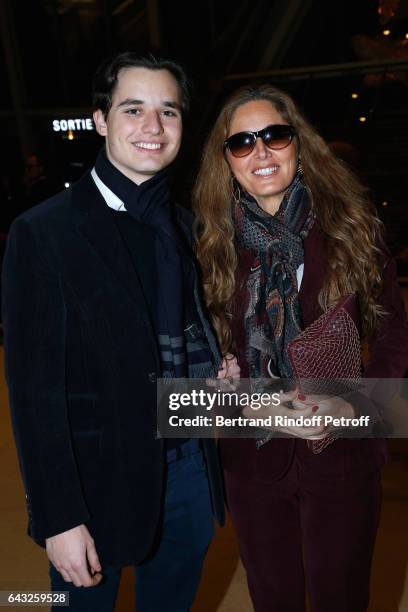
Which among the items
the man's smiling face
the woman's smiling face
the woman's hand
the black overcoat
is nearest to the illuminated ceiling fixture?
the woman's smiling face

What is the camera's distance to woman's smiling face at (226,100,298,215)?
1.82m

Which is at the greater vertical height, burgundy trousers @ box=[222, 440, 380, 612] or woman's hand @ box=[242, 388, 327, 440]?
woman's hand @ box=[242, 388, 327, 440]

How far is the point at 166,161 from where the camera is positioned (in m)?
1.71

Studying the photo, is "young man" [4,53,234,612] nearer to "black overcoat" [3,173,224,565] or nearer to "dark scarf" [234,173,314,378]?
"black overcoat" [3,173,224,565]

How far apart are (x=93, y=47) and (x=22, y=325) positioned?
44.3 feet

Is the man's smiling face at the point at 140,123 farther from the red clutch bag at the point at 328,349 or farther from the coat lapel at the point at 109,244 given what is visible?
the red clutch bag at the point at 328,349

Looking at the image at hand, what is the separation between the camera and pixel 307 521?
174cm

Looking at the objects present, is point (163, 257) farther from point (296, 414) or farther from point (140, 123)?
point (296, 414)

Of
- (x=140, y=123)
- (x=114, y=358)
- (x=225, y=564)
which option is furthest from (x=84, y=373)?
(x=225, y=564)

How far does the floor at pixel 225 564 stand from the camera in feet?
8.45

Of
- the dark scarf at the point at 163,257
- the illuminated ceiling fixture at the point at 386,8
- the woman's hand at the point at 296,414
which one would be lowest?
the woman's hand at the point at 296,414

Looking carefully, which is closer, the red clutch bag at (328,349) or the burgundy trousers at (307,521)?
the red clutch bag at (328,349)

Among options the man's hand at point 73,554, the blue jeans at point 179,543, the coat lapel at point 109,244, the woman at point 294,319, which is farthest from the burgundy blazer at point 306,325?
the man's hand at point 73,554

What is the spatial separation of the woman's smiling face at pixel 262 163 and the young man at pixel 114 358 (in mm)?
224
